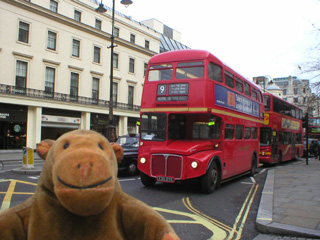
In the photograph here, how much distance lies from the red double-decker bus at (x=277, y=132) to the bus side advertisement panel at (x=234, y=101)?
4.22m

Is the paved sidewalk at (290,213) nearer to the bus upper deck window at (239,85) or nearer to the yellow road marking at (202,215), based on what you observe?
the yellow road marking at (202,215)

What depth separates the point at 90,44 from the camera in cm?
2958

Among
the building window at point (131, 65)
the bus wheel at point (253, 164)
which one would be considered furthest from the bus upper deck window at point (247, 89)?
the building window at point (131, 65)

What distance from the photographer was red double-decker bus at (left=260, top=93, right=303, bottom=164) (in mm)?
16703

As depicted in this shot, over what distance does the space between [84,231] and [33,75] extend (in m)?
25.5

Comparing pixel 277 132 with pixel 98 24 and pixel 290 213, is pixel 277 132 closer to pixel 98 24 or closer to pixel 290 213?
pixel 290 213

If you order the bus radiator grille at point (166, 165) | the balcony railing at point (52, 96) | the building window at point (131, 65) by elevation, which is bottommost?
the bus radiator grille at point (166, 165)

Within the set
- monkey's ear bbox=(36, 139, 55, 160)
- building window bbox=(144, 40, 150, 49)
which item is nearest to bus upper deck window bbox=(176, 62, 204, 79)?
monkey's ear bbox=(36, 139, 55, 160)

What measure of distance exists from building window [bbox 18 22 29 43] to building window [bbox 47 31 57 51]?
206 cm

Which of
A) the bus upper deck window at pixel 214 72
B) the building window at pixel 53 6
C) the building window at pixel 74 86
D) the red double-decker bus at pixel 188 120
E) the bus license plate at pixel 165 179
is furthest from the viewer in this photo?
the building window at pixel 74 86

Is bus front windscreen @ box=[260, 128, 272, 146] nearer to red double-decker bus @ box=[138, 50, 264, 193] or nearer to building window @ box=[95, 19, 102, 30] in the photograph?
red double-decker bus @ box=[138, 50, 264, 193]

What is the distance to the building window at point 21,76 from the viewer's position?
23500mm

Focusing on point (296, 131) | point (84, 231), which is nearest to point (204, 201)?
point (84, 231)

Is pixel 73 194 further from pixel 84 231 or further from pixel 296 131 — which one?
pixel 296 131
